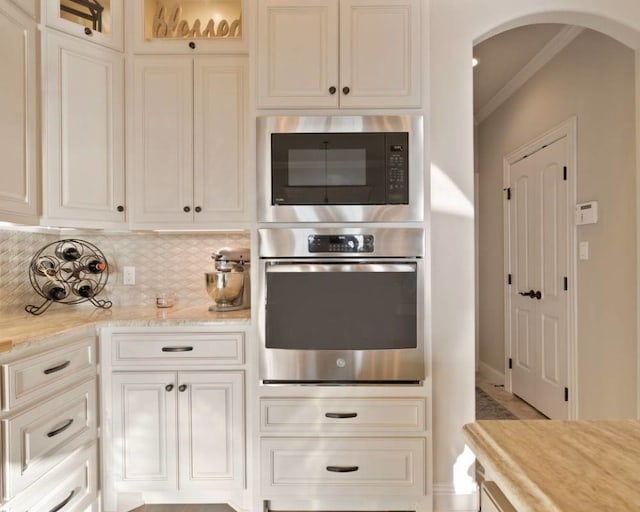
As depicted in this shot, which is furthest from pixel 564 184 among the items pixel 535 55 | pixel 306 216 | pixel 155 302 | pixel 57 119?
pixel 57 119

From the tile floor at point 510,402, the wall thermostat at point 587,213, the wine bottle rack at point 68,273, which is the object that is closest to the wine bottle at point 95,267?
the wine bottle rack at point 68,273

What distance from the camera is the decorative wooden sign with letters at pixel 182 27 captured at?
2.17 metres

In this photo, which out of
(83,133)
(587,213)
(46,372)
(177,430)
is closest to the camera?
(46,372)

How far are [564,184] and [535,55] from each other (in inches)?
44.2

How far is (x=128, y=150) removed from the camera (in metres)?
2.07

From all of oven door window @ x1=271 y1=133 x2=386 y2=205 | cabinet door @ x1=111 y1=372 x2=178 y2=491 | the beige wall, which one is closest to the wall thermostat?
the beige wall

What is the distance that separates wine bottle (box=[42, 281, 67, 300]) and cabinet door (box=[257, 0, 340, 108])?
1556mm

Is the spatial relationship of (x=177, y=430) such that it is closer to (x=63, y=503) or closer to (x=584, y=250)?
(x=63, y=503)

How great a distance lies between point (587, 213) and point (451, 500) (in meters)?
1.93

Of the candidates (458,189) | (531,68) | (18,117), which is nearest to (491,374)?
(458,189)

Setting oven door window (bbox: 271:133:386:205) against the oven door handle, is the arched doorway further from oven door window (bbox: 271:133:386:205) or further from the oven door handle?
oven door window (bbox: 271:133:386:205)

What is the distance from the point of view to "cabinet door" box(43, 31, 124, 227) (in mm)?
1862

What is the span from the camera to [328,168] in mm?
1775

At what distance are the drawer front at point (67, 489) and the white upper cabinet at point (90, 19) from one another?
2.02 meters
